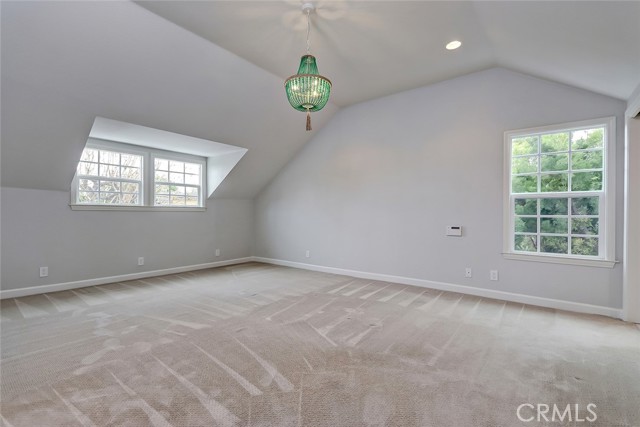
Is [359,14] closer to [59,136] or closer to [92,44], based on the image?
[92,44]

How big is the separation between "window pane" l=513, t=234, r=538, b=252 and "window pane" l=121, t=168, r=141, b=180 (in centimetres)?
591

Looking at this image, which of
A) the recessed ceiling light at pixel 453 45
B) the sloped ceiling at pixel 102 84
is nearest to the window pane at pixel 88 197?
the sloped ceiling at pixel 102 84

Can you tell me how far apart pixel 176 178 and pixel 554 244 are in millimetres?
6070

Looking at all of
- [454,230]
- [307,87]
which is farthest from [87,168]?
[454,230]

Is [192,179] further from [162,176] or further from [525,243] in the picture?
[525,243]

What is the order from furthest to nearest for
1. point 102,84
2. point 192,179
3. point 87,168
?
point 192,179 → point 87,168 → point 102,84

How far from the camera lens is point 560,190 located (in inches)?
140

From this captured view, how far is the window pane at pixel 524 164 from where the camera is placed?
3.70 meters

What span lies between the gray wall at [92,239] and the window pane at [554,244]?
17.9 feet

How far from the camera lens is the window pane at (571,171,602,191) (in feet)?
11.0

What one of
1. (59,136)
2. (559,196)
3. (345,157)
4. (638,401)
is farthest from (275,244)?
(638,401)

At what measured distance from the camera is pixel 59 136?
351 cm

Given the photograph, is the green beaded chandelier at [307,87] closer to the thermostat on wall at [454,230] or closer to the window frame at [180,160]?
the thermostat on wall at [454,230]

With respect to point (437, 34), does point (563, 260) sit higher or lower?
lower
